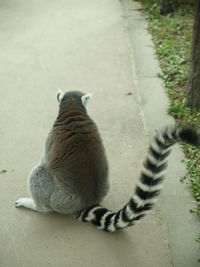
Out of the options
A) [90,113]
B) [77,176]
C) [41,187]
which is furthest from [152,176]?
[90,113]

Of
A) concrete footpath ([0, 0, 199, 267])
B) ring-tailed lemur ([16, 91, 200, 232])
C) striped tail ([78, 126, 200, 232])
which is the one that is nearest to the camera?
striped tail ([78, 126, 200, 232])

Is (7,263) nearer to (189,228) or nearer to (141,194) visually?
(141,194)

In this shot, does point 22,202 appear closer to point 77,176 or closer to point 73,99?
point 77,176

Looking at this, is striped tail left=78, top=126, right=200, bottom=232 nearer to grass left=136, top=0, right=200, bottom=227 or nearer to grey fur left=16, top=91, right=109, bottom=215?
grey fur left=16, top=91, right=109, bottom=215

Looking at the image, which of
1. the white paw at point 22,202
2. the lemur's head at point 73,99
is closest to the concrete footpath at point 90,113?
the white paw at point 22,202

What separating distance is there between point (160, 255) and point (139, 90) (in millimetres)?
2679

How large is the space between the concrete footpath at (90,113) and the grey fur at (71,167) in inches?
12.8

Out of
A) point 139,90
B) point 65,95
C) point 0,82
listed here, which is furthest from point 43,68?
point 65,95

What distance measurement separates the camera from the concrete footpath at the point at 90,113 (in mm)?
2900

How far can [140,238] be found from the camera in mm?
2990

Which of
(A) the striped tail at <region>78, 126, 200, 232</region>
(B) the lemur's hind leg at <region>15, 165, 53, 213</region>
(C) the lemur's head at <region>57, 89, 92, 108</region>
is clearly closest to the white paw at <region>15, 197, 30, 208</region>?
(B) the lemur's hind leg at <region>15, 165, 53, 213</region>

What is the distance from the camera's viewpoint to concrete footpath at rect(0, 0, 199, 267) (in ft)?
9.52

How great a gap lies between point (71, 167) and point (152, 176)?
0.68 m

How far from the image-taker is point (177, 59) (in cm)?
557
